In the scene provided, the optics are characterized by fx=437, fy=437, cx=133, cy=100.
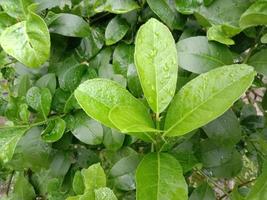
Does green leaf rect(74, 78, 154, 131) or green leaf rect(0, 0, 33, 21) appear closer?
green leaf rect(74, 78, 154, 131)

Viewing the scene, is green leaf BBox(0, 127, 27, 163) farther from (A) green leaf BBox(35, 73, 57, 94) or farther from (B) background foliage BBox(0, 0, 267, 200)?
(A) green leaf BBox(35, 73, 57, 94)

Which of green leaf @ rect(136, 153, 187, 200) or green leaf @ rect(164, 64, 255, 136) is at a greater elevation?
green leaf @ rect(164, 64, 255, 136)

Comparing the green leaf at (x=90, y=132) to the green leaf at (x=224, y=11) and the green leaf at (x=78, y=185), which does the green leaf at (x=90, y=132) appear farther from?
the green leaf at (x=224, y=11)

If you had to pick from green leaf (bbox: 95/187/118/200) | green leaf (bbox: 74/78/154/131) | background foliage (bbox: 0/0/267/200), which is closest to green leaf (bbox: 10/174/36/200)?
background foliage (bbox: 0/0/267/200)

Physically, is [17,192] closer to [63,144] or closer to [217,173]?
[63,144]

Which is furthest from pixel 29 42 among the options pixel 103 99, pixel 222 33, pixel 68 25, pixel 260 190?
pixel 260 190

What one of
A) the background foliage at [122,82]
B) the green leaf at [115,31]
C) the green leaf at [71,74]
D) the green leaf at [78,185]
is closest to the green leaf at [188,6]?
the background foliage at [122,82]

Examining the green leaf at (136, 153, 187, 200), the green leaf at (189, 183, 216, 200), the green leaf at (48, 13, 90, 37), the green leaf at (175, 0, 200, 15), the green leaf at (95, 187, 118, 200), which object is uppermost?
the green leaf at (175, 0, 200, 15)
